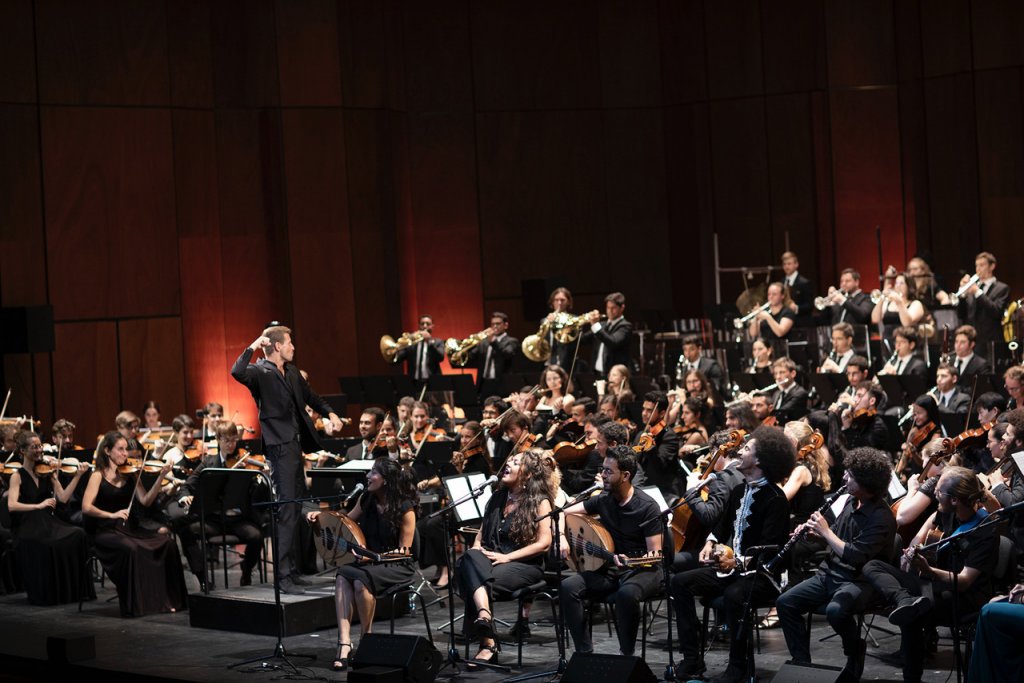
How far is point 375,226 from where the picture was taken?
51.3 feet

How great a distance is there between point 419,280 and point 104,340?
3.76 meters

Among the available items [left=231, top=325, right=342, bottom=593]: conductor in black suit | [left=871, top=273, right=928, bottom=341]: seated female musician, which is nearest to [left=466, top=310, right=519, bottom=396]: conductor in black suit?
[left=871, top=273, right=928, bottom=341]: seated female musician

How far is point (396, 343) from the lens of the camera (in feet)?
47.4

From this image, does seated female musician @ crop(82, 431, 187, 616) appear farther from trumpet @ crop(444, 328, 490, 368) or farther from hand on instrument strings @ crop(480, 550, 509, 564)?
trumpet @ crop(444, 328, 490, 368)

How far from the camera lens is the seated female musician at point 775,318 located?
12570 millimetres

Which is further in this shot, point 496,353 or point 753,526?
point 496,353

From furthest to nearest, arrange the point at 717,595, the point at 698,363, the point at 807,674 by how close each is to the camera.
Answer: the point at 698,363, the point at 717,595, the point at 807,674

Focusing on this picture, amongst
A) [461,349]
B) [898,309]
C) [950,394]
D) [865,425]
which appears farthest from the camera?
[461,349]

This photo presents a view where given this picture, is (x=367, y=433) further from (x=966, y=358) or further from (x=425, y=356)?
(x=966, y=358)

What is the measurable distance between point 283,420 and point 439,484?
1440 millimetres

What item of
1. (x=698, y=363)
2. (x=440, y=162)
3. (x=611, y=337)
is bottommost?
(x=698, y=363)

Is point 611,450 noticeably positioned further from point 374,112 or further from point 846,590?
point 374,112

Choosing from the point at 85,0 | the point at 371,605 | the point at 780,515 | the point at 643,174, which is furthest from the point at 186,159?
the point at 780,515

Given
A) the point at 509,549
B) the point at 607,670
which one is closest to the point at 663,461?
the point at 509,549
